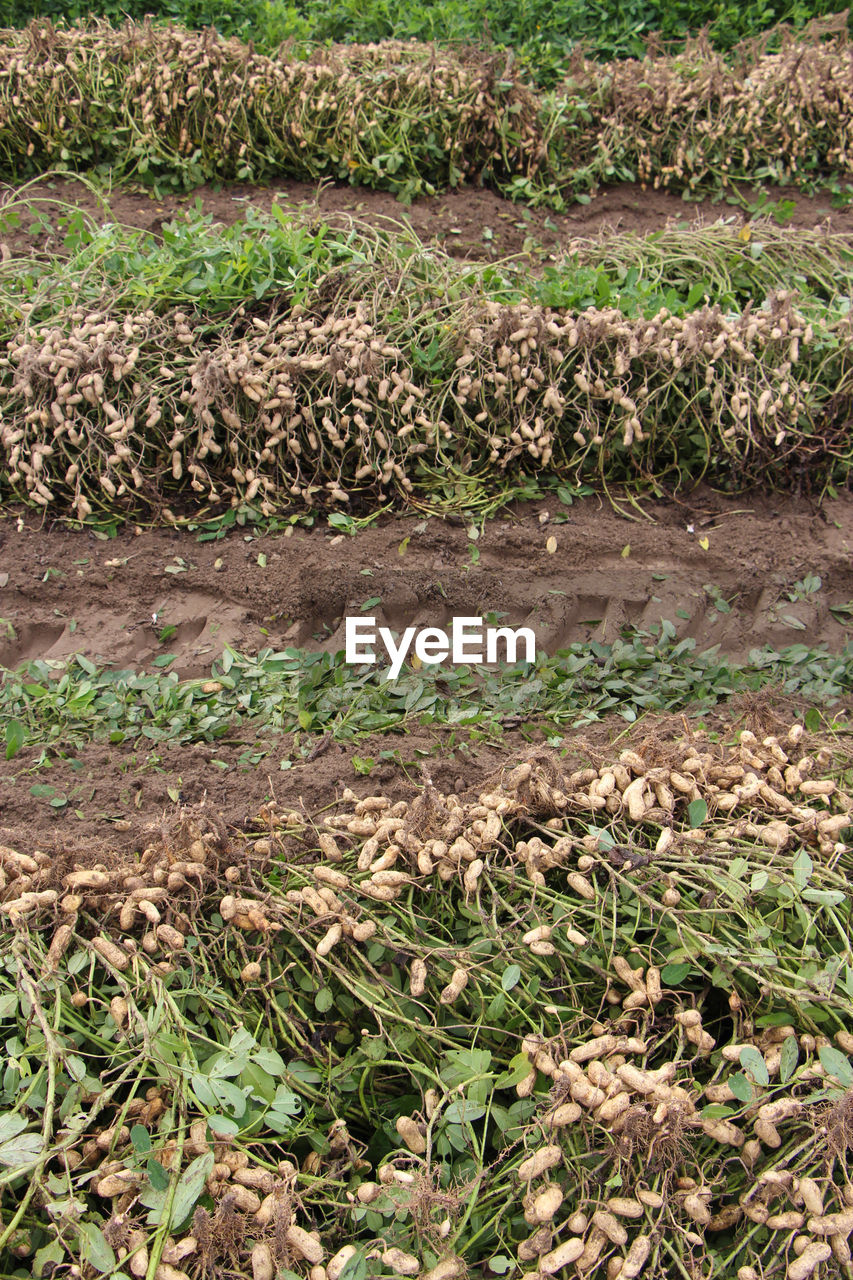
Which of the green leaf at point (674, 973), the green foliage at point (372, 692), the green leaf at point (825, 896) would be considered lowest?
the green foliage at point (372, 692)

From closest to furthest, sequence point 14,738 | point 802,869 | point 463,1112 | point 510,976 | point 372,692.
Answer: point 463,1112, point 510,976, point 802,869, point 14,738, point 372,692

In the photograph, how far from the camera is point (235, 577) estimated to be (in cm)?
339

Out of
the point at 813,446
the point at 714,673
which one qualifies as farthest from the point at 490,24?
the point at 714,673

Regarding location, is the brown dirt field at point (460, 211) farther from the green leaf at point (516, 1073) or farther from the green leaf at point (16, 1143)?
the green leaf at point (16, 1143)

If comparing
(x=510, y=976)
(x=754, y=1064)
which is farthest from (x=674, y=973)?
(x=510, y=976)

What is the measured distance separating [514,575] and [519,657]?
33 centimetres

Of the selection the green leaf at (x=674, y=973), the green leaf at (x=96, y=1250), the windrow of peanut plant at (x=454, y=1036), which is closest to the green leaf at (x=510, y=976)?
the windrow of peanut plant at (x=454, y=1036)

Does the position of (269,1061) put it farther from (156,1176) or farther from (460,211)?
(460,211)

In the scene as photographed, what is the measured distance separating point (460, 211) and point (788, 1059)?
4669 millimetres

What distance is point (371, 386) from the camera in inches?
142

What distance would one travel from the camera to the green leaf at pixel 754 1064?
5.20 feet

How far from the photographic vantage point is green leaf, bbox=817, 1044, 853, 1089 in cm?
158

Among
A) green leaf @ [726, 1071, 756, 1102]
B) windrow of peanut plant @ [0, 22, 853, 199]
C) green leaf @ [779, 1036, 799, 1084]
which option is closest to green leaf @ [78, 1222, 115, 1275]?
green leaf @ [726, 1071, 756, 1102]

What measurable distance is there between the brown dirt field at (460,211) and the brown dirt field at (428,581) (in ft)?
6.35
